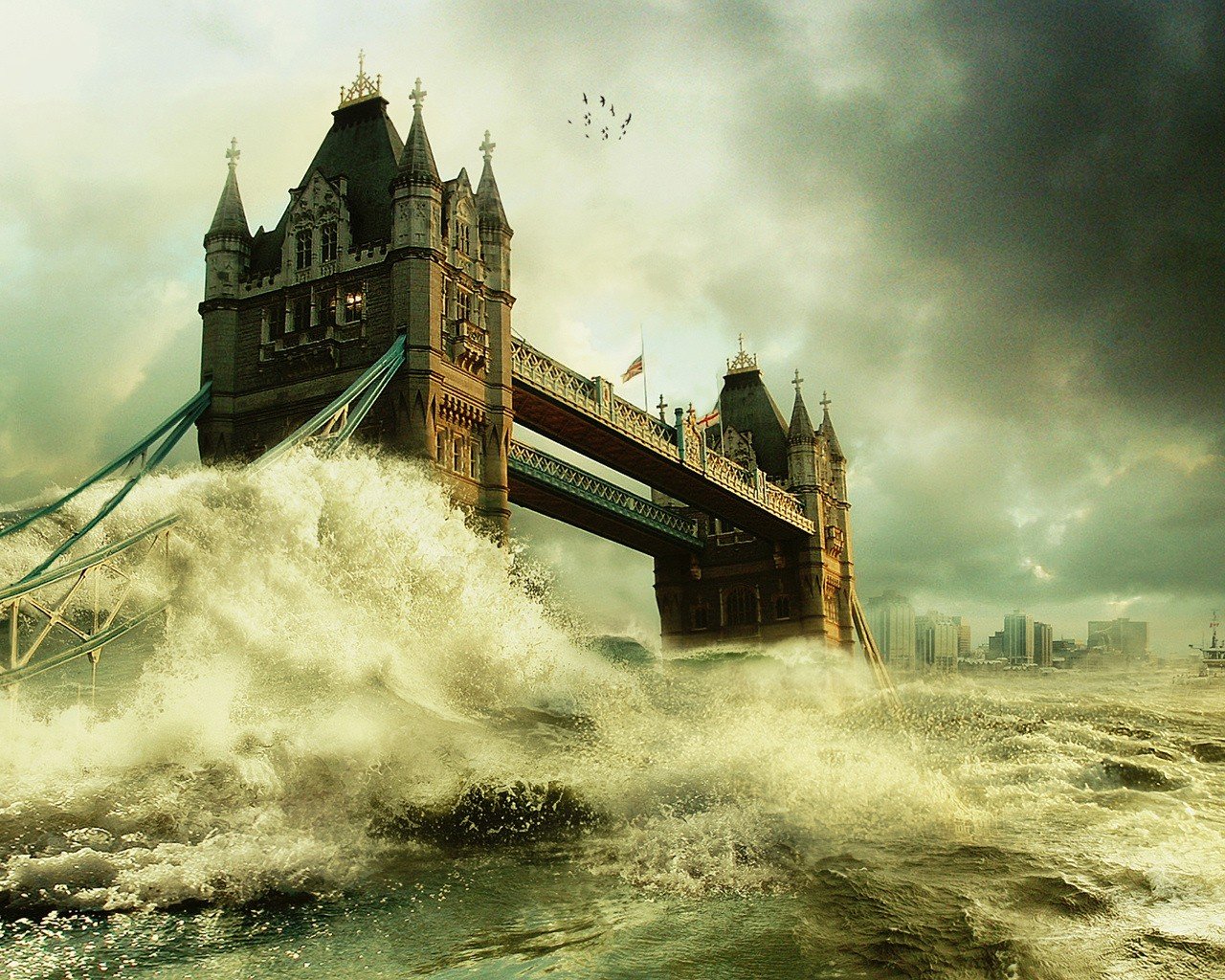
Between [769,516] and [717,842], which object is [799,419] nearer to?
[769,516]

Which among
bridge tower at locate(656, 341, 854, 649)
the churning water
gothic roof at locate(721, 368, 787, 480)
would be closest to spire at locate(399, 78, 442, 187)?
the churning water

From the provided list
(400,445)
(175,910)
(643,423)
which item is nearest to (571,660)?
(400,445)

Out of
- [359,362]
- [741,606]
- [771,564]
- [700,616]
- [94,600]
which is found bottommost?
[94,600]

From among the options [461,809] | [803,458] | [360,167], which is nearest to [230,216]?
[360,167]

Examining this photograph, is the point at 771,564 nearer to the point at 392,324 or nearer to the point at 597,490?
the point at 597,490

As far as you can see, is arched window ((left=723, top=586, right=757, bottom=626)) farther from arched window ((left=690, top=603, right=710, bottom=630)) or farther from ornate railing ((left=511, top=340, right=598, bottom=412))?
ornate railing ((left=511, top=340, right=598, bottom=412))

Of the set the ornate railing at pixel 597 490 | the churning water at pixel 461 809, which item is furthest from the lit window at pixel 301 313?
the ornate railing at pixel 597 490
